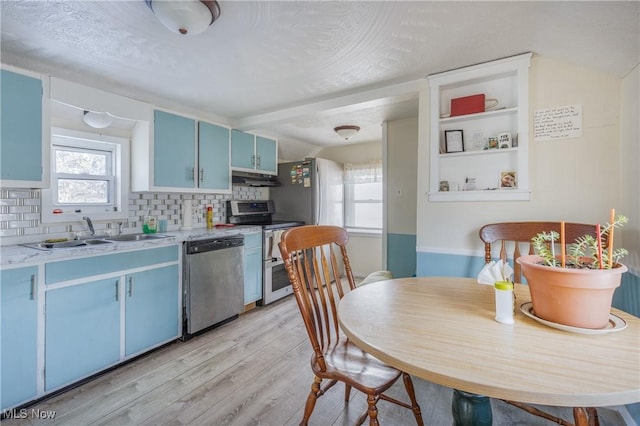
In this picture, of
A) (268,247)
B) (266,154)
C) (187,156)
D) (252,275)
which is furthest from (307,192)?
(187,156)

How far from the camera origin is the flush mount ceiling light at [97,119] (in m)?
2.38

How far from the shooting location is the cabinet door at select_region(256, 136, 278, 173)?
377 cm

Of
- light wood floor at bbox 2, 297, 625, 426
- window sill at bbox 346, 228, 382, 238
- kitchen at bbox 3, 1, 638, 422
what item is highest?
kitchen at bbox 3, 1, 638, 422

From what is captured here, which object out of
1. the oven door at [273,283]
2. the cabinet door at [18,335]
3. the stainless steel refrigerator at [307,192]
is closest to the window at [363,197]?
the stainless steel refrigerator at [307,192]

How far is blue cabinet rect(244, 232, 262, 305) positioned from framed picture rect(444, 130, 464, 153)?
7.06ft

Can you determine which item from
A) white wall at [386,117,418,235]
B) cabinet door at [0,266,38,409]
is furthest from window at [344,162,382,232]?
cabinet door at [0,266,38,409]

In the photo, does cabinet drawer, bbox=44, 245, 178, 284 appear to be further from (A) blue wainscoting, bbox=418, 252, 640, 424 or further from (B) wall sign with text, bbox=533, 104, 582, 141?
(B) wall sign with text, bbox=533, 104, 582, 141

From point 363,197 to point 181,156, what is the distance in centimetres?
286

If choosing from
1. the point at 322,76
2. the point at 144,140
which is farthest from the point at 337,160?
the point at 144,140

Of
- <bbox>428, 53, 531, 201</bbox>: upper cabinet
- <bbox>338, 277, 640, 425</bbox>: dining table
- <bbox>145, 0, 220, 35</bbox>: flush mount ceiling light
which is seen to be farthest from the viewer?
<bbox>428, 53, 531, 201</bbox>: upper cabinet

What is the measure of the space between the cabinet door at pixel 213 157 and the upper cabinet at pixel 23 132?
124 cm

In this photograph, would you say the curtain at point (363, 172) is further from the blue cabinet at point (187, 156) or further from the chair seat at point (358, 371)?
the chair seat at point (358, 371)

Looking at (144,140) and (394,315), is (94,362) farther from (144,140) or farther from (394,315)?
(394,315)

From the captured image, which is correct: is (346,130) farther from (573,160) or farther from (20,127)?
(20,127)
